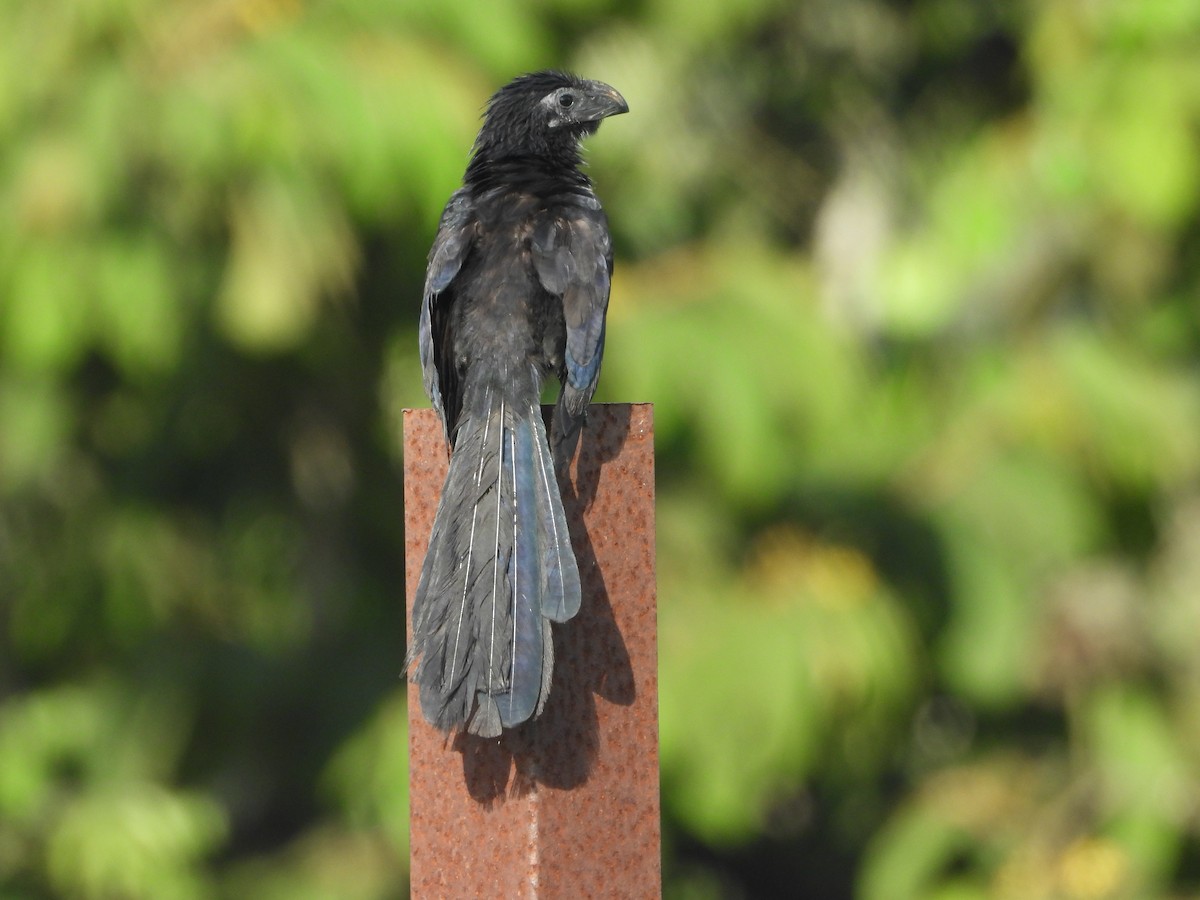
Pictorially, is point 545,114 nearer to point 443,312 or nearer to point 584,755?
point 443,312

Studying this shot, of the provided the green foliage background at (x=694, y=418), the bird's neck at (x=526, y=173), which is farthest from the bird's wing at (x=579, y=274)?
the green foliage background at (x=694, y=418)

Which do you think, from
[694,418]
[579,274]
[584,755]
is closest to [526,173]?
[579,274]

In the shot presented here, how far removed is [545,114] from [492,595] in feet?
5.81

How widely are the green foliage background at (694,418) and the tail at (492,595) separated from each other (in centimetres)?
357

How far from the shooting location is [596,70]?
795 centimetres

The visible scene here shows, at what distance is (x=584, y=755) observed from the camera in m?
2.46

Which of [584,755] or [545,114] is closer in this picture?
[584,755]

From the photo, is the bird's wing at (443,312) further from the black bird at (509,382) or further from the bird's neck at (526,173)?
the bird's neck at (526,173)

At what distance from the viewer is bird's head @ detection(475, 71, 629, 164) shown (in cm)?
386

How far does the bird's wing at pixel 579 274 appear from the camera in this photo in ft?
10.3

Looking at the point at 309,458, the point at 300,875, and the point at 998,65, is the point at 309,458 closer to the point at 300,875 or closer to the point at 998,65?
the point at 300,875

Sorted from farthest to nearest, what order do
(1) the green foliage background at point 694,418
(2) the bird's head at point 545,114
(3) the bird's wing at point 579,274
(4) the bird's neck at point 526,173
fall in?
(1) the green foliage background at point 694,418 → (2) the bird's head at point 545,114 → (4) the bird's neck at point 526,173 → (3) the bird's wing at point 579,274

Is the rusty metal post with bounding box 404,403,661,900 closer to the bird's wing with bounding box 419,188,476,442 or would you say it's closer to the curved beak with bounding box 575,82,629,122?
the bird's wing with bounding box 419,188,476,442

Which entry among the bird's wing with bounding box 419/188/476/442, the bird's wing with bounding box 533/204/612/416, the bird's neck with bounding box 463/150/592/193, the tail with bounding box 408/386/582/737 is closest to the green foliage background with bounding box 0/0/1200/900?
the bird's neck with bounding box 463/150/592/193
